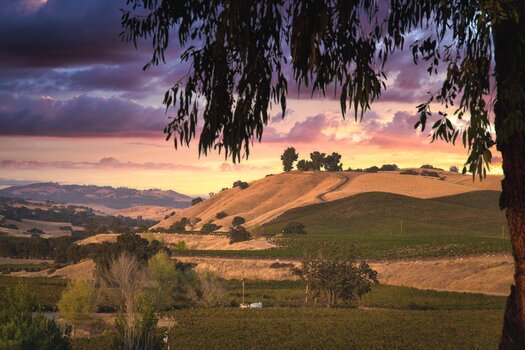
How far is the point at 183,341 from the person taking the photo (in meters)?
56.5

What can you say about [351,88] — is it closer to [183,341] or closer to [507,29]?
[507,29]

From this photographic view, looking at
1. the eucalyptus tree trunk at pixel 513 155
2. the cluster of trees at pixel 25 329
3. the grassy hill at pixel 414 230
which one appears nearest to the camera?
the eucalyptus tree trunk at pixel 513 155

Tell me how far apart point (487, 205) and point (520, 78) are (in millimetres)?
193814

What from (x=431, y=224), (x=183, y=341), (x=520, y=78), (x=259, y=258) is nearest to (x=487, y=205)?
(x=431, y=224)

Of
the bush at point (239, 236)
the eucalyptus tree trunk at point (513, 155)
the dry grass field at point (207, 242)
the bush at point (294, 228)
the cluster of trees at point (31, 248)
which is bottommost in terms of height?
the cluster of trees at point (31, 248)

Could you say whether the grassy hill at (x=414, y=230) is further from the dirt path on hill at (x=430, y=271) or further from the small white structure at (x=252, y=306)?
the small white structure at (x=252, y=306)

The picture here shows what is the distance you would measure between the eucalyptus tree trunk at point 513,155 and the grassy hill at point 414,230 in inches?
4396

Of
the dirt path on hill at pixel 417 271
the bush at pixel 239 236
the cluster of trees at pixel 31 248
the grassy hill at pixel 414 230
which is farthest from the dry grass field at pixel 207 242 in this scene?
the dirt path on hill at pixel 417 271

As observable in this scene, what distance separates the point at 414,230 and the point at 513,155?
16149 cm

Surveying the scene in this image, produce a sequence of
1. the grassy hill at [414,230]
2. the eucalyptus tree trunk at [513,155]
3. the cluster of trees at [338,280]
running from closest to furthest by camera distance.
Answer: the eucalyptus tree trunk at [513,155], the cluster of trees at [338,280], the grassy hill at [414,230]

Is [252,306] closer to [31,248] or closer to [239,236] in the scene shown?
[239,236]

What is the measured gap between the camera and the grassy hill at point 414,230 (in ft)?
436

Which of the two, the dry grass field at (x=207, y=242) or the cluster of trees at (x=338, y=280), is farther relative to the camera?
the dry grass field at (x=207, y=242)

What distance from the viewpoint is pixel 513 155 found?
1446 centimetres
